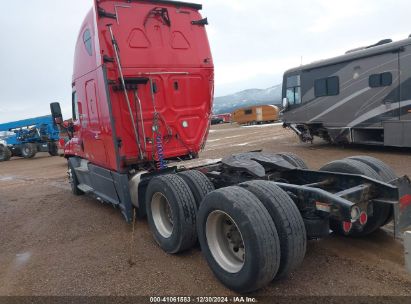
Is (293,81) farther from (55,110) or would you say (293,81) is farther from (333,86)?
(55,110)

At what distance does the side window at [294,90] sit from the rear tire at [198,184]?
404 inches

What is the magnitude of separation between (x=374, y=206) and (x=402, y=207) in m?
0.40

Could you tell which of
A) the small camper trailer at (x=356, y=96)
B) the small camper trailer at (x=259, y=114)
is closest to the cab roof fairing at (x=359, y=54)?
the small camper trailer at (x=356, y=96)

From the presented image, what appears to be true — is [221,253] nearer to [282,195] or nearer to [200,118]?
[282,195]

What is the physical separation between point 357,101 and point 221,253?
9518mm

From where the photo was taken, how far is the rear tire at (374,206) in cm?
379

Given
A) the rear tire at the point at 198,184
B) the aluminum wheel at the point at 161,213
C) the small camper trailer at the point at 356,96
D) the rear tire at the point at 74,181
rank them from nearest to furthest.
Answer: the rear tire at the point at 198,184 → the aluminum wheel at the point at 161,213 → the rear tire at the point at 74,181 → the small camper trailer at the point at 356,96

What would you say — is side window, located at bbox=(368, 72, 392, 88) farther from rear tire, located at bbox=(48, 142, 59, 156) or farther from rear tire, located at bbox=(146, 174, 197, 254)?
rear tire, located at bbox=(48, 142, 59, 156)

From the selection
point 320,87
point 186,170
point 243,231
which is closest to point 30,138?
point 320,87

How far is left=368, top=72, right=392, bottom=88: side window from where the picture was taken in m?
10.5

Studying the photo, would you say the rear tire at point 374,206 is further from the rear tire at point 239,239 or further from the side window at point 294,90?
the side window at point 294,90

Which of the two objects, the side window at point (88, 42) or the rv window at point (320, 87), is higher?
the side window at point (88, 42)

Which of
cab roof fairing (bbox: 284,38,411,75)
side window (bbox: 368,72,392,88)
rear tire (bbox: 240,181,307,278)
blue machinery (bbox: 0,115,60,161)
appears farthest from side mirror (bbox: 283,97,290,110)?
blue machinery (bbox: 0,115,60,161)

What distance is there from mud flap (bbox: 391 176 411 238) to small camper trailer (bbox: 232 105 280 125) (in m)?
30.3
